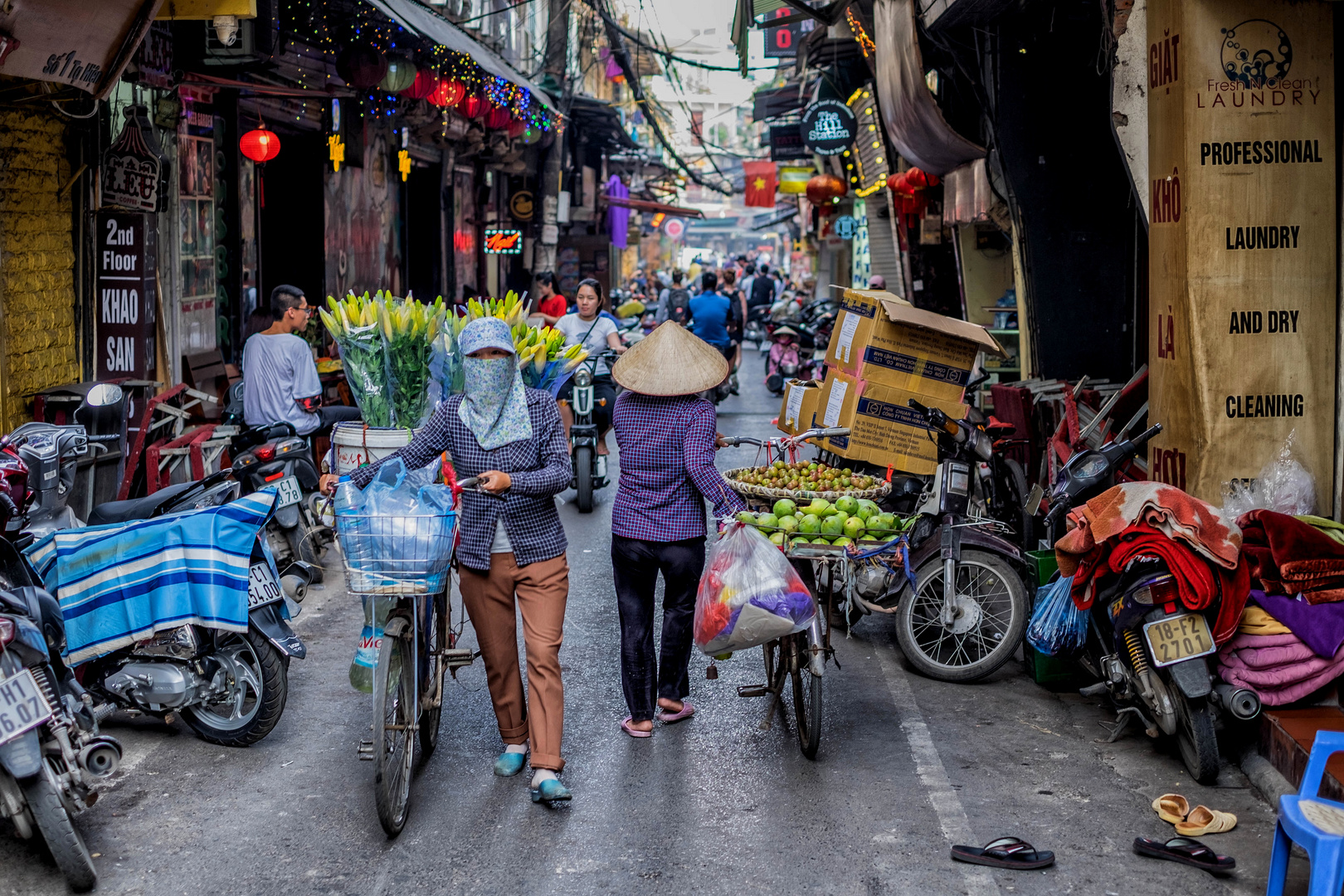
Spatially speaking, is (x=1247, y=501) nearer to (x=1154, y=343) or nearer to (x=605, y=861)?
(x=1154, y=343)

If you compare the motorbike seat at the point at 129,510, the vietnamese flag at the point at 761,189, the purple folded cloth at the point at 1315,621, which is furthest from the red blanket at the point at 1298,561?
the vietnamese flag at the point at 761,189

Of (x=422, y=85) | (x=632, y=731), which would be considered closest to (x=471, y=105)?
(x=422, y=85)

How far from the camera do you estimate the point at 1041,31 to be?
994cm

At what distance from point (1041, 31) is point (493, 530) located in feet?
23.0

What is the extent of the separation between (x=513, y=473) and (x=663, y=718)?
1522 millimetres

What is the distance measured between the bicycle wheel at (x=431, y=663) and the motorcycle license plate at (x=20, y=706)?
1.38 metres

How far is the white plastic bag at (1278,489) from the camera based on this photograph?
235 inches

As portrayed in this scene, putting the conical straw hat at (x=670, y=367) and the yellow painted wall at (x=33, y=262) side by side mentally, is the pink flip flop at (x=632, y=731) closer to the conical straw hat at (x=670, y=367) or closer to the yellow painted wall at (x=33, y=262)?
the conical straw hat at (x=670, y=367)

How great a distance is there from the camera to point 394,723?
461 cm

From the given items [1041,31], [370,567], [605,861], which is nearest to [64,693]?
[370,567]

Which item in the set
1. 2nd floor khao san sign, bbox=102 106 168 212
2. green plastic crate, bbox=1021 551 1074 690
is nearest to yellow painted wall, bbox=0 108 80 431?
2nd floor khao san sign, bbox=102 106 168 212

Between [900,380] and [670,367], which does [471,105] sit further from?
[670,367]

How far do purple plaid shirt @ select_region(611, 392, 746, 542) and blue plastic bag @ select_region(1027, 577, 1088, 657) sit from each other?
1.54m

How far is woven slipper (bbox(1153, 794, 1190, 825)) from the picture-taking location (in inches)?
184
